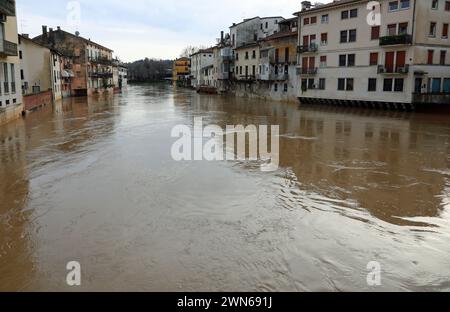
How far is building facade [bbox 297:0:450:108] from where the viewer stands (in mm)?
35000

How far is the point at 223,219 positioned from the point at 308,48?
3969 centimetres

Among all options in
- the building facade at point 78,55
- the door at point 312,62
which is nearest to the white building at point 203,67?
the building facade at point 78,55

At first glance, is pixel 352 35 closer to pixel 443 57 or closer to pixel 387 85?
pixel 387 85

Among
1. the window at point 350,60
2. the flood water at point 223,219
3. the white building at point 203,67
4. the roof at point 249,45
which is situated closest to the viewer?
the flood water at point 223,219

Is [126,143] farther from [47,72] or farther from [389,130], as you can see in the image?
[47,72]

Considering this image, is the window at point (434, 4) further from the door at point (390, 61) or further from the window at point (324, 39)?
the window at point (324, 39)

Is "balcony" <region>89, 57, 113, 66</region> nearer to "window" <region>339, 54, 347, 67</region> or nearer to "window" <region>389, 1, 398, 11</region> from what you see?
"window" <region>339, 54, 347, 67</region>

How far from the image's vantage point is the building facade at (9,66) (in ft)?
85.9

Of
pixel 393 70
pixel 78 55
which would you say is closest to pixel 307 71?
pixel 393 70

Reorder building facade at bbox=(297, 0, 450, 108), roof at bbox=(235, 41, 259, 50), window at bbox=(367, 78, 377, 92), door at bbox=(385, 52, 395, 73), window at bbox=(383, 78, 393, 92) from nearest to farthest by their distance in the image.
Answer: building facade at bbox=(297, 0, 450, 108) < door at bbox=(385, 52, 395, 73) < window at bbox=(383, 78, 393, 92) < window at bbox=(367, 78, 377, 92) < roof at bbox=(235, 41, 259, 50)

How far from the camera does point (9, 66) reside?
92.3 ft

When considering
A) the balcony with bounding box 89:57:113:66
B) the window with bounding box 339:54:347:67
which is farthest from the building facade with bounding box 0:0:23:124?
the balcony with bounding box 89:57:113:66

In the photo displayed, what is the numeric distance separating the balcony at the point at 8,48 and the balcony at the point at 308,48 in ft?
97.6
